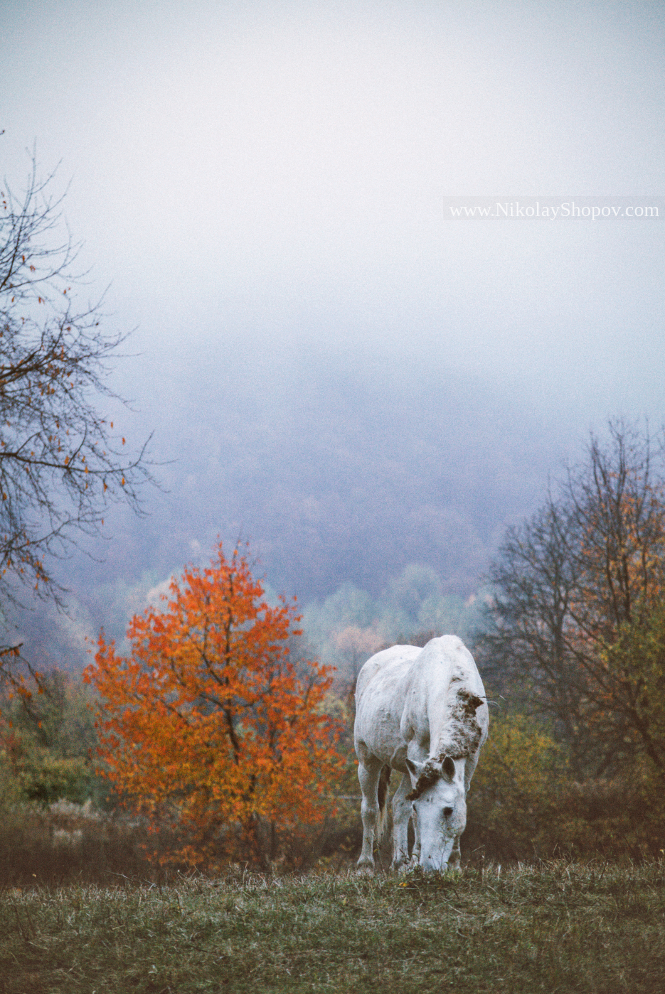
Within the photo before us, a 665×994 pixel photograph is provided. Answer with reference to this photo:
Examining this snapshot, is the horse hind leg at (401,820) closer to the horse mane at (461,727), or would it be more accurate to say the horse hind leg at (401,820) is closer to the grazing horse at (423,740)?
the grazing horse at (423,740)

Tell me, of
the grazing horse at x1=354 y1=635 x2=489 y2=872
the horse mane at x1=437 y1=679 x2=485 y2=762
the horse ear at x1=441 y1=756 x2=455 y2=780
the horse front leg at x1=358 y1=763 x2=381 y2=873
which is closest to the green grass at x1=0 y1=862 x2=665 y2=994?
the grazing horse at x1=354 y1=635 x2=489 y2=872

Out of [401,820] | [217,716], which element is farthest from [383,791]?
[217,716]

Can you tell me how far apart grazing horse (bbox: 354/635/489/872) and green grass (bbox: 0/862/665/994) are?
543 millimetres

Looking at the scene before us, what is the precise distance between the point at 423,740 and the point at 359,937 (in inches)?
114

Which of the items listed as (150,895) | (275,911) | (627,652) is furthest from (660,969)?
(627,652)

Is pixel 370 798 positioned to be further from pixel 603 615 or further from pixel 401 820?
pixel 603 615

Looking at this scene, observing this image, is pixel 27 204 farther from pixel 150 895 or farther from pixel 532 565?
pixel 532 565

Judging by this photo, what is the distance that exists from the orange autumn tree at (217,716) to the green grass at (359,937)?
24.5ft

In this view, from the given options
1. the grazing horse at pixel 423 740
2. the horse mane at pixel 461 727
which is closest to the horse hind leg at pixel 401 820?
the grazing horse at pixel 423 740

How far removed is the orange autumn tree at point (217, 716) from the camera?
14.0 meters

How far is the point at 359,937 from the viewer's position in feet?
16.8

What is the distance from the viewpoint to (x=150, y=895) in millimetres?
6590

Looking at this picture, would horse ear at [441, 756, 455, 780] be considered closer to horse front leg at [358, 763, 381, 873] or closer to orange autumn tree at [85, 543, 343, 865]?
horse front leg at [358, 763, 381, 873]

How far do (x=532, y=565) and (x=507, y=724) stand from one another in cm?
720
